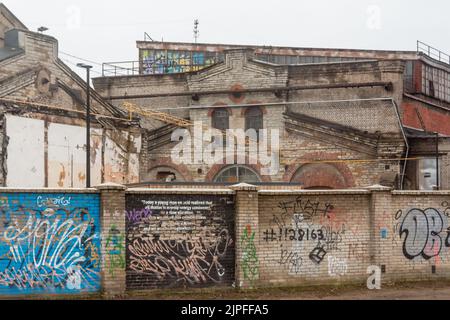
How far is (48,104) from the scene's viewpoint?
25.2 m

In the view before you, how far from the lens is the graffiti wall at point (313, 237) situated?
15828 mm

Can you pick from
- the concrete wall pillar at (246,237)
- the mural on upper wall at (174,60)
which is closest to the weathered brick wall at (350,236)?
the concrete wall pillar at (246,237)

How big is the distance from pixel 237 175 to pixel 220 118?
3.40 m

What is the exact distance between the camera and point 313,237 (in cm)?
1620

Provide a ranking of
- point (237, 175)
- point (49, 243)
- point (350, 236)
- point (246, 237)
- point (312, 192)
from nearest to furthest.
A: 1. point (49, 243)
2. point (246, 237)
3. point (312, 192)
4. point (350, 236)
5. point (237, 175)

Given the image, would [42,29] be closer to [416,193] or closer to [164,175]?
[164,175]

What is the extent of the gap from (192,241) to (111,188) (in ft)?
7.31

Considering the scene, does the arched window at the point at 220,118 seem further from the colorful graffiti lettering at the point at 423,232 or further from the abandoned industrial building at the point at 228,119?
the colorful graffiti lettering at the point at 423,232

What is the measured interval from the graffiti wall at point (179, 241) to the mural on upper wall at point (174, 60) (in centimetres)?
2963

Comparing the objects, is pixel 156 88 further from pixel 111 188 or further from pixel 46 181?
pixel 111 188

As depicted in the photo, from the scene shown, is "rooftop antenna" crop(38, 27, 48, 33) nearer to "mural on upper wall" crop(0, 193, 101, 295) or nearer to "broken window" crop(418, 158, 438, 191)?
"mural on upper wall" crop(0, 193, 101, 295)

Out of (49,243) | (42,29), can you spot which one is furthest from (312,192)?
(42,29)

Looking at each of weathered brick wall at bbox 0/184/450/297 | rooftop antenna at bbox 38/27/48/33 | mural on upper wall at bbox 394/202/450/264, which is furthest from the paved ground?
rooftop antenna at bbox 38/27/48/33

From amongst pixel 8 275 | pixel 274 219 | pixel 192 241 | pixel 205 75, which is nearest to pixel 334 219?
pixel 274 219
